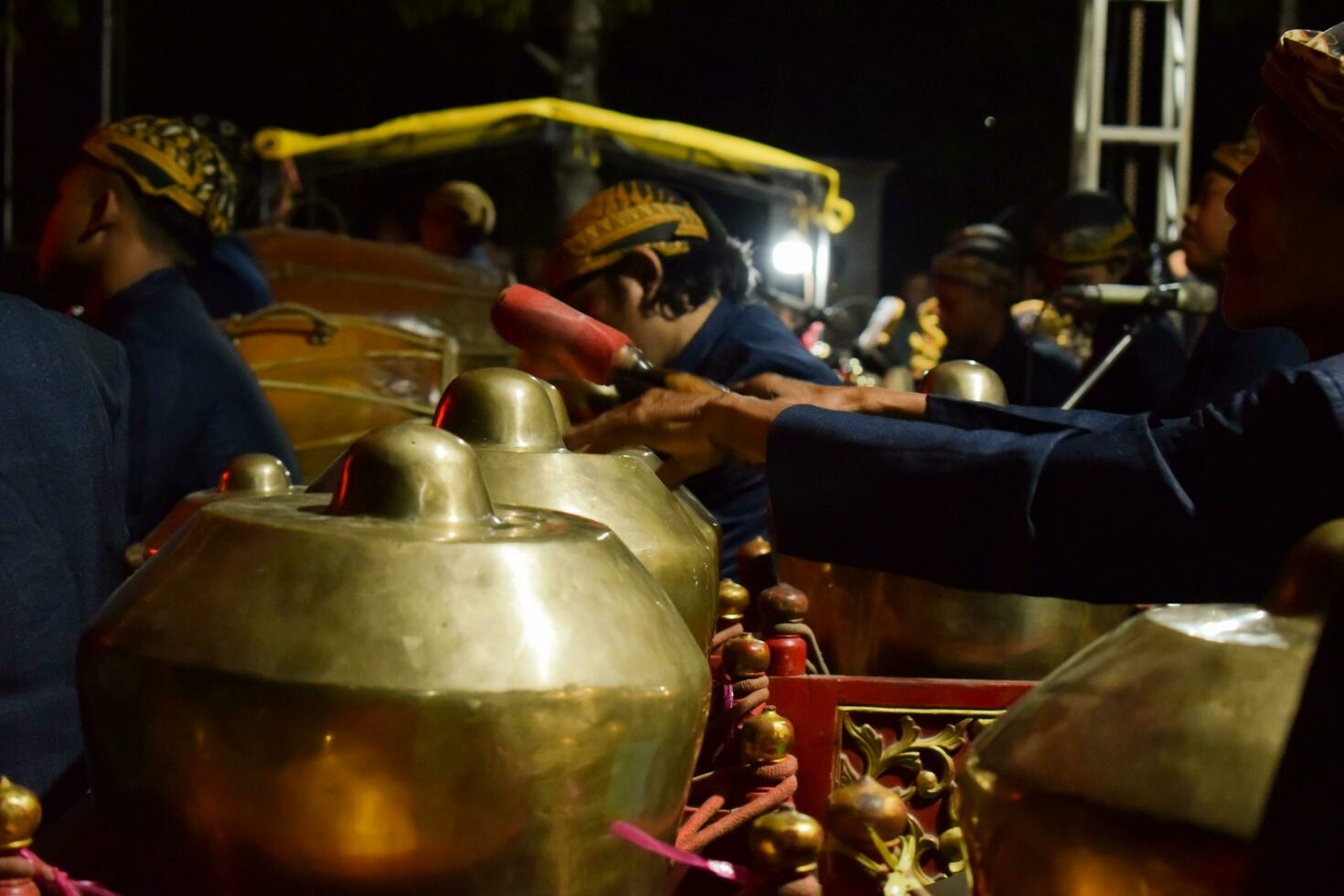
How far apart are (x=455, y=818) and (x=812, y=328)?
24.6 ft

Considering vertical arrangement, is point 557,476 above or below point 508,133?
below

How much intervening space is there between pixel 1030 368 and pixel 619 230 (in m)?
2.35

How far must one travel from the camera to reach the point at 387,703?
27.8 inches

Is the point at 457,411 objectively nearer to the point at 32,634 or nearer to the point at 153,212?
the point at 32,634

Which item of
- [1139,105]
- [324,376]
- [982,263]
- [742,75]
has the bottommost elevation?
[324,376]

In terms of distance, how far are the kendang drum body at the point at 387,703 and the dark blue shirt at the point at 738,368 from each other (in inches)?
64.4

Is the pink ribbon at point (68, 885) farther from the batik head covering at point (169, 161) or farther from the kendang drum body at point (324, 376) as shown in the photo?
the kendang drum body at point (324, 376)

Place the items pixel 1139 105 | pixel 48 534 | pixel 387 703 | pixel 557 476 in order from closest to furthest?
1. pixel 387 703
2. pixel 557 476
3. pixel 48 534
4. pixel 1139 105

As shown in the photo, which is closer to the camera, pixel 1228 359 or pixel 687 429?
pixel 687 429

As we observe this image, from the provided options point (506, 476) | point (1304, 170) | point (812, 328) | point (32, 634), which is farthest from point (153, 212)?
point (812, 328)

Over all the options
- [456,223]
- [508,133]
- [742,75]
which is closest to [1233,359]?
[456,223]

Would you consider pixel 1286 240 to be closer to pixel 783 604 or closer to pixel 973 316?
pixel 783 604

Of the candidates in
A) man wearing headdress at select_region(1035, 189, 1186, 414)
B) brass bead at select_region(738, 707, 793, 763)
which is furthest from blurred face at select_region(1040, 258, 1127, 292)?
brass bead at select_region(738, 707, 793, 763)

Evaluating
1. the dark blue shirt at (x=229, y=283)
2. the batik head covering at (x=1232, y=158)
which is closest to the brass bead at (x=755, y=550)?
the batik head covering at (x=1232, y=158)
